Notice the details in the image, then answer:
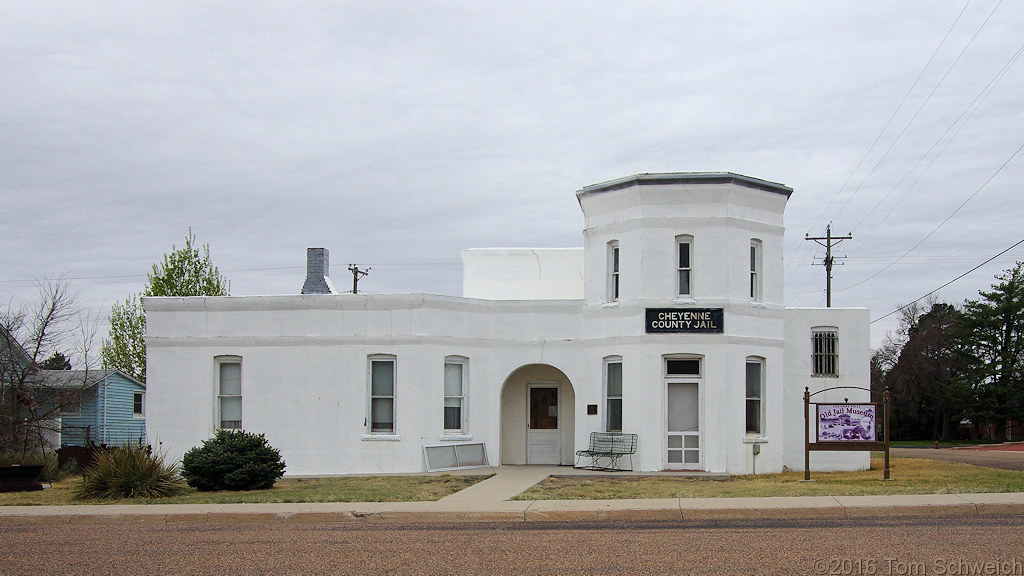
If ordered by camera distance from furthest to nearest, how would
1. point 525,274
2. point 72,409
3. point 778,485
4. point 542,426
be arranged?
point 72,409, point 525,274, point 542,426, point 778,485

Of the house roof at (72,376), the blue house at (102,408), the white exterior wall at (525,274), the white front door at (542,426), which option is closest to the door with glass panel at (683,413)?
the white front door at (542,426)

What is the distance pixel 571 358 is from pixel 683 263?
353cm

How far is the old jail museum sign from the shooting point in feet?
73.9

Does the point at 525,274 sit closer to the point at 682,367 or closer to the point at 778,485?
the point at 682,367

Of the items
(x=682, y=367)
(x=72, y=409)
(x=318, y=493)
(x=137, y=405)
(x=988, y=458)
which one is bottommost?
(x=988, y=458)

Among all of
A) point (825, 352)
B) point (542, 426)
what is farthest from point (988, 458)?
point (542, 426)

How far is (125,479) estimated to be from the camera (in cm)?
1798

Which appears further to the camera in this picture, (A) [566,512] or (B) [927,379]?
(B) [927,379]

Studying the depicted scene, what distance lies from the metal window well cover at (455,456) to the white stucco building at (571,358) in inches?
8.0

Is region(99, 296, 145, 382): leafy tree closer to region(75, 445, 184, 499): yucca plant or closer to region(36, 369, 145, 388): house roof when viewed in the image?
region(36, 369, 145, 388): house roof

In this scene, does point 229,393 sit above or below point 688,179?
below

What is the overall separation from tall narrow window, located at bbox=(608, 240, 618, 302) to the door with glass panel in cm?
211

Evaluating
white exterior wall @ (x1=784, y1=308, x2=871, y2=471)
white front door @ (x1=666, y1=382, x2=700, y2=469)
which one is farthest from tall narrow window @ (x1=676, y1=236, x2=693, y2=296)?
white exterior wall @ (x1=784, y1=308, x2=871, y2=471)

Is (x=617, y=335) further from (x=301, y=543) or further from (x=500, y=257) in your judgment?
(x=301, y=543)
